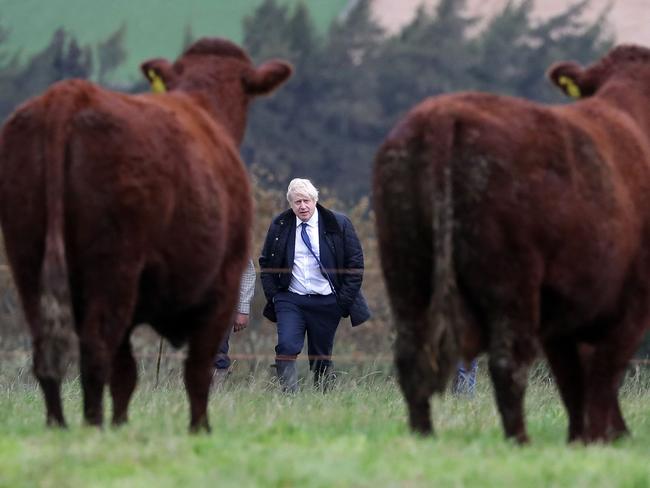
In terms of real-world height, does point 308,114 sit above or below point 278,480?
above

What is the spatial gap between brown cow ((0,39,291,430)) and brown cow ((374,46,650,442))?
1.03 metres

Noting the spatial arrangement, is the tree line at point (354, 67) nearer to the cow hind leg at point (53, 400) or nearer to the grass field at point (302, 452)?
the grass field at point (302, 452)

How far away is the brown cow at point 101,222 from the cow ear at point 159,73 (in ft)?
4.40

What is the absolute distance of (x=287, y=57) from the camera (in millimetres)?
65125

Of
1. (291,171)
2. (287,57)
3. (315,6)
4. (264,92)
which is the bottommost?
(264,92)

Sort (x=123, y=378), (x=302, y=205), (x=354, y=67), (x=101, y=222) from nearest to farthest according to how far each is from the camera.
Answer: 1. (x=101, y=222)
2. (x=123, y=378)
3. (x=302, y=205)
4. (x=354, y=67)

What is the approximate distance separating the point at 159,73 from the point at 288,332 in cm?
348

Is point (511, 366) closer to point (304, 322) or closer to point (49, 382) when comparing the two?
point (49, 382)

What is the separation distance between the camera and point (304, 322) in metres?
13.3

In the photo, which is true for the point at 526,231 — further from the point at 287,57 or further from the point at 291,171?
the point at 287,57

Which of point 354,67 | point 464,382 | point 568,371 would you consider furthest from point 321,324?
point 354,67

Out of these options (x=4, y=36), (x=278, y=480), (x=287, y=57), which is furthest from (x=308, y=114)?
(x=278, y=480)

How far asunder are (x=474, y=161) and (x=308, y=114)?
53.4 metres

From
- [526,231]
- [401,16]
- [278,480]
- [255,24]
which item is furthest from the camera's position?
[401,16]
